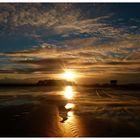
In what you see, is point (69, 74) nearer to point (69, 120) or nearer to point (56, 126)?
point (69, 120)

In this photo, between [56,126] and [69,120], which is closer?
[56,126]

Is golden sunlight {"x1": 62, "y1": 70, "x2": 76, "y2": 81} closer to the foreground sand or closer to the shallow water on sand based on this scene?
the shallow water on sand

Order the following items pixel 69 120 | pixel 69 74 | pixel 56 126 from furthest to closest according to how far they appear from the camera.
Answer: pixel 69 74, pixel 69 120, pixel 56 126

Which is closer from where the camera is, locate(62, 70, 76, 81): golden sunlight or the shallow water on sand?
the shallow water on sand

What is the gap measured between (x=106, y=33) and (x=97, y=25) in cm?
34

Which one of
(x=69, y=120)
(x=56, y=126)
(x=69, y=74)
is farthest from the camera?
(x=69, y=74)

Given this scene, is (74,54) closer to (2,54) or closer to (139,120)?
(2,54)

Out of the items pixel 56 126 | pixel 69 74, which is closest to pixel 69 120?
pixel 56 126

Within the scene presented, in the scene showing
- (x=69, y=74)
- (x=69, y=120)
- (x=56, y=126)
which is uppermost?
(x=69, y=74)

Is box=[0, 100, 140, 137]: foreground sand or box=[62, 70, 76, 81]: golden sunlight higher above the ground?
box=[62, 70, 76, 81]: golden sunlight

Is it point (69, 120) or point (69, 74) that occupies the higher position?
point (69, 74)

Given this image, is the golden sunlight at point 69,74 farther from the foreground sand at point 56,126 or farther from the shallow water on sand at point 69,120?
the foreground sand at point 56,126

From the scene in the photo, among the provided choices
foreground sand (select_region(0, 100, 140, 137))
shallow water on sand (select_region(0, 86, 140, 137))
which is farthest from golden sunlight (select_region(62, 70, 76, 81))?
foreground sand (select_region(0, 100, 140, 137))

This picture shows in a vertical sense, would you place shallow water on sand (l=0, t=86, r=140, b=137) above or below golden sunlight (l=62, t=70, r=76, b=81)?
below
